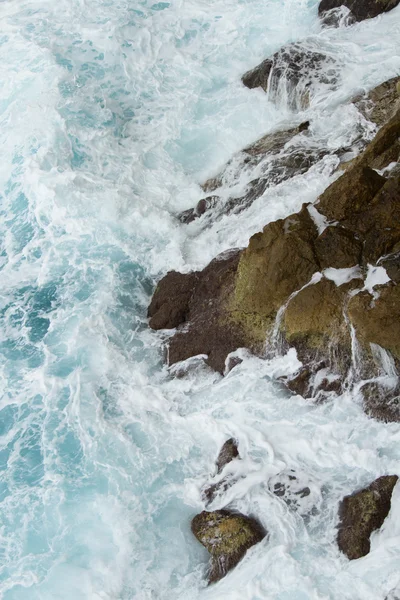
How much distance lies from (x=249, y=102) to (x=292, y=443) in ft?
30.5

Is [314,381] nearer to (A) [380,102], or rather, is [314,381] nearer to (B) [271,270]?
(B) [271,270]

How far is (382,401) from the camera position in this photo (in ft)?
24.7

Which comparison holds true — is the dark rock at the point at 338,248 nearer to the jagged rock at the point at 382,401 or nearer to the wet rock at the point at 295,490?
the jagged rock at the point at 382,401

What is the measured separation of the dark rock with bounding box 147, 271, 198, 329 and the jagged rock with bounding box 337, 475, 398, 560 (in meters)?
4.09

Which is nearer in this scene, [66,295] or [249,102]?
[66,295]

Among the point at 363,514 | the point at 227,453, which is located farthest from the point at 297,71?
the point at 363,514

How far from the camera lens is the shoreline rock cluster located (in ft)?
23.6

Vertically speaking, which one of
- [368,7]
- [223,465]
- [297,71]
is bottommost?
[223,465]

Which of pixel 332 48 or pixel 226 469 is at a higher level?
pixel 332 48

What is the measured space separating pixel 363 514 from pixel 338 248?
3505 millimetres

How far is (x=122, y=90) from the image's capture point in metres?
16.0

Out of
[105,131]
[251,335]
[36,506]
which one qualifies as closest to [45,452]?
[36,506]

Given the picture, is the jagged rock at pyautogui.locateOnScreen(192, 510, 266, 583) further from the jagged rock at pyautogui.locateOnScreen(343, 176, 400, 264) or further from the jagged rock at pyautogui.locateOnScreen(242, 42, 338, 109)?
the jagged rock at pyautogui.locateOnScreen(242, 42, 338, 109)

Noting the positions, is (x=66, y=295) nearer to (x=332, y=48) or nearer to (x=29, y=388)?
(x=29, y=388)
